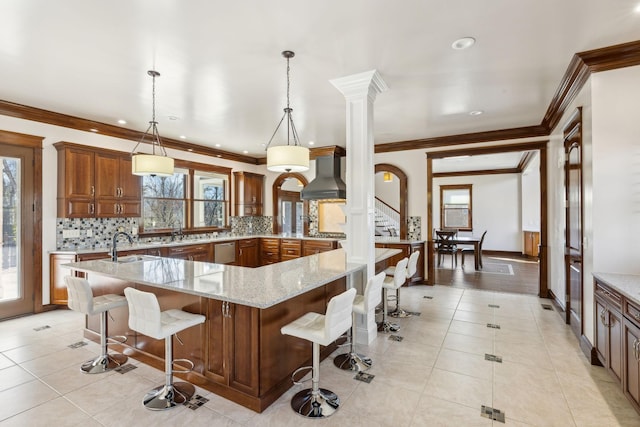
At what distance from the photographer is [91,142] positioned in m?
5.00

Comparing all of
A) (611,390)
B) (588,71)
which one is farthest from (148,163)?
(611,390)

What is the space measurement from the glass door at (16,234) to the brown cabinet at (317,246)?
14.7ft

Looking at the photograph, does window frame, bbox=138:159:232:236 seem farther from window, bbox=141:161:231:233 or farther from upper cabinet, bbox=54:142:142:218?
upper cabinet, bbox=54:142:142:218

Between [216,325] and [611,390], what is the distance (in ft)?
10.3

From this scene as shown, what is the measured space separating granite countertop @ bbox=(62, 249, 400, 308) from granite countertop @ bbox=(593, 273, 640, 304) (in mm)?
1998

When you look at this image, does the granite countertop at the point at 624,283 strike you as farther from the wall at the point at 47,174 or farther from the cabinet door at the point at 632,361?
the wall at the point at 47,174

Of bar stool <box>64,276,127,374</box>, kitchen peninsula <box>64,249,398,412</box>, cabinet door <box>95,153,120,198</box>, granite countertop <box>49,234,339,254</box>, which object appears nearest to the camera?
kitchen peninsula <box>64,249,398,412</box>

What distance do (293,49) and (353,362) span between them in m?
2.88

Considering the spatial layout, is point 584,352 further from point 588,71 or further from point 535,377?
point 588,71

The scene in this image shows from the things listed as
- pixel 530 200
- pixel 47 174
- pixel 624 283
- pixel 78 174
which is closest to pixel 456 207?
pixel 530 200

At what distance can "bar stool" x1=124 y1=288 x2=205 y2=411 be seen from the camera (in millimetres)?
2174

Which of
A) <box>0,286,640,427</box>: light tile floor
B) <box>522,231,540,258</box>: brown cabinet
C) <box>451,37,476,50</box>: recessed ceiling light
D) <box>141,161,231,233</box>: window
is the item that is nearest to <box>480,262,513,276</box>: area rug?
<box>522,231,540,258</box>: brown cabinet

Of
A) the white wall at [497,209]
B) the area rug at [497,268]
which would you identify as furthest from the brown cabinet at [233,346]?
the white wall at [497,209]

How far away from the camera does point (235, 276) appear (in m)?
2.78
